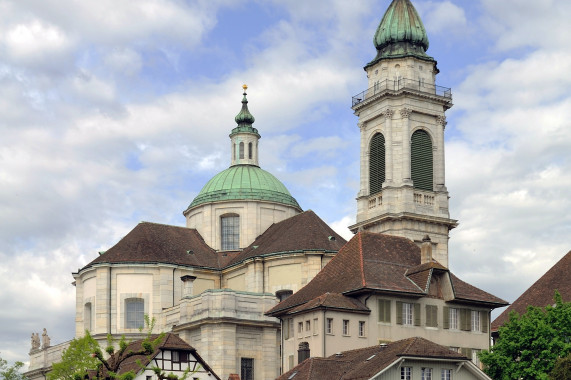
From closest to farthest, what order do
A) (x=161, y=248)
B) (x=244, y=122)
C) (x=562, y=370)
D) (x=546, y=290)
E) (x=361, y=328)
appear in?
(x=562, y=370) < (x=361, y=328) < (x=546, y=290) < (x=161, y=248) < (x=244, y=122)

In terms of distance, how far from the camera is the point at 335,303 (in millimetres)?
68062

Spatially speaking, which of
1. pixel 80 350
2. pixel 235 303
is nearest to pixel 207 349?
pixel 235 303

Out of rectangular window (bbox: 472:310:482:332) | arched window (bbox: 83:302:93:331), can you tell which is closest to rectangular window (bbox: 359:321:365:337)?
rectangular window (bbox: 472:310:482:332)

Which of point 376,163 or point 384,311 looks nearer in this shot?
point 384,311

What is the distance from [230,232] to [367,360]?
151 feet

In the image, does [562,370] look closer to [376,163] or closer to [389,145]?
[389,145]

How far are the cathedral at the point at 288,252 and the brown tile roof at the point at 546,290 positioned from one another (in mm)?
5921

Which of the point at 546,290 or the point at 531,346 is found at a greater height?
the point at 546,290

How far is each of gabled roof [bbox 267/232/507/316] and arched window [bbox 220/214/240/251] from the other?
28.3m

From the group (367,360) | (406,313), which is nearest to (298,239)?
(406,313)

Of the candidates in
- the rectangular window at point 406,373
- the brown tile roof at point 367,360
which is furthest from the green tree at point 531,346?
the rectangular window at point 406,373

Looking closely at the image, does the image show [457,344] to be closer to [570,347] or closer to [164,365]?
[570,347]

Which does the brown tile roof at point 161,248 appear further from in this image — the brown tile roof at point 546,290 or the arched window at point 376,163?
the brown tile roof at point 546,290

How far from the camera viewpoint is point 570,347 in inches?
2424
